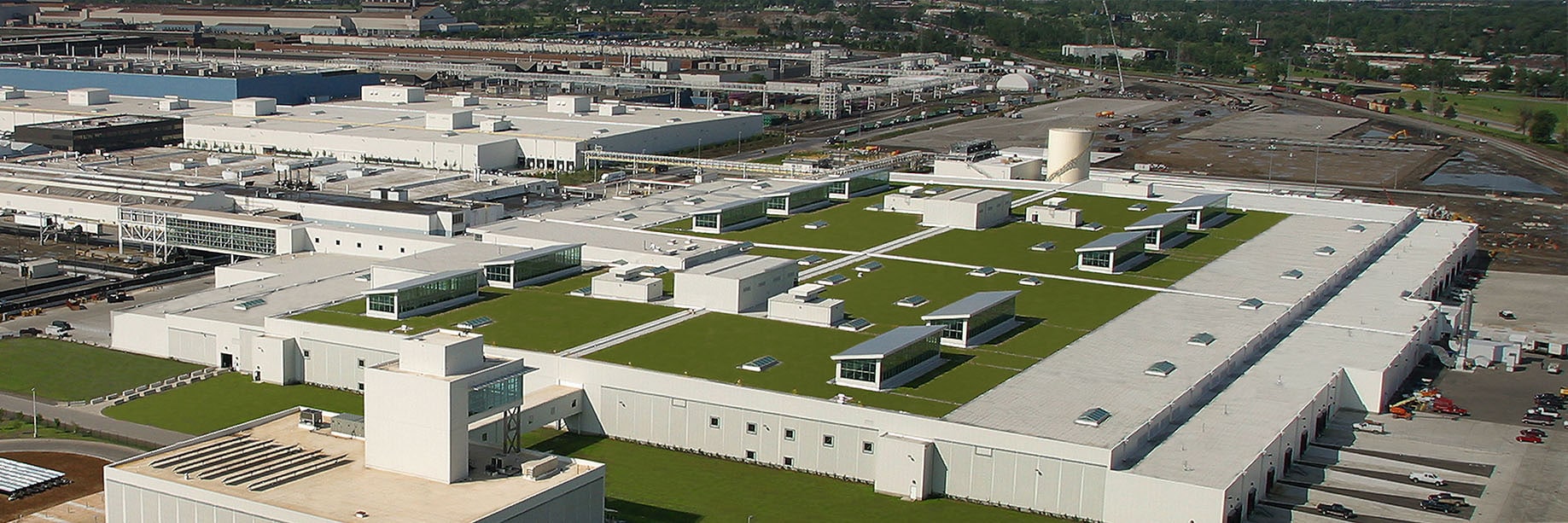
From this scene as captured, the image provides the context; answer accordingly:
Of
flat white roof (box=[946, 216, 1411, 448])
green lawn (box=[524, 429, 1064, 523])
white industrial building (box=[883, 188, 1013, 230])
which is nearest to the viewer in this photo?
green lawn (box=[524, 429, 1064, 523])

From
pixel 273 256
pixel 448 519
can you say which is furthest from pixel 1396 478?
pixel 273 256

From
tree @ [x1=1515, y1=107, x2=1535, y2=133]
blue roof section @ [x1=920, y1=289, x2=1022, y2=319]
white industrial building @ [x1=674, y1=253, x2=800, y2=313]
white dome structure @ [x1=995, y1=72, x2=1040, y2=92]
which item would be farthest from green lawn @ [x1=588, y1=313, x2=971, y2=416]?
white dome structure @ [x1=995, y1=72, x2=1040, y2=92]

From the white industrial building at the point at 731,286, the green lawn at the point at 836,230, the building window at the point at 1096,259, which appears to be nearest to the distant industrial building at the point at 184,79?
the green lawn at the point at 836,230

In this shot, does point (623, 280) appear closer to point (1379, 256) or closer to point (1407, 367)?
point (1407, 367)

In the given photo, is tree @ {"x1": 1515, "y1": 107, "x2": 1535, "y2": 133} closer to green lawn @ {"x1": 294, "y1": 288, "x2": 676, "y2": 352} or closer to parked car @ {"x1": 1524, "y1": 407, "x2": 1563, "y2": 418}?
parked car @ {"x1": 1524, "y1": 407, "x2": 1563, "y2": 418}

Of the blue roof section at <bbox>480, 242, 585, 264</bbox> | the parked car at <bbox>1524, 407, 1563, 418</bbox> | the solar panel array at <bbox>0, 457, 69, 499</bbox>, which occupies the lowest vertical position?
the solar panel array at <bbox>0, 457, 69, 499</bbox>

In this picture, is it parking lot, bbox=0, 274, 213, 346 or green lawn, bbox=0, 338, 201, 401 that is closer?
green lawn, bbox=0, 338, 201, 401

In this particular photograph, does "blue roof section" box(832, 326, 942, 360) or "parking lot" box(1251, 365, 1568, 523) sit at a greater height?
"blue roof section" box(832, 326, 942, 360)

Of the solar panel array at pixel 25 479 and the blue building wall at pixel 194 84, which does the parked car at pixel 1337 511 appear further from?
the blue building wall at pixel 194 84
